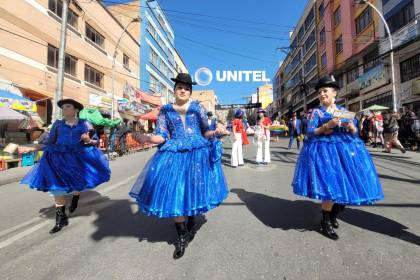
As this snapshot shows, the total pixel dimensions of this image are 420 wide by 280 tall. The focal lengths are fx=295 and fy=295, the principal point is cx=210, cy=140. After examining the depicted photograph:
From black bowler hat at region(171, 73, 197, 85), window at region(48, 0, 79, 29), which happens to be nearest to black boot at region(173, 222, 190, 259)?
black bowler hat at region(171, 73, 197, 85)

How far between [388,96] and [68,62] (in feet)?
73.1

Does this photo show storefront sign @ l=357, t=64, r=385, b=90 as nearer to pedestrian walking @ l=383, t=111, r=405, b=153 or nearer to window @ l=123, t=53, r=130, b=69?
pedestrian walking @ l=383, t=111, r=405, b=153

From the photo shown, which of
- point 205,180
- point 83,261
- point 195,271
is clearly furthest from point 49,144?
point 195,271

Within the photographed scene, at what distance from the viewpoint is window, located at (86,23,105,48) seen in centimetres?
2278

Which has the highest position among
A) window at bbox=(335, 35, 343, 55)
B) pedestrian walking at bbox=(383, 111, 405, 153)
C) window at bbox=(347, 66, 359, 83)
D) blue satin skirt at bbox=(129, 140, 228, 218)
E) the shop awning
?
window at bbox=(335, 35, 343, 55)

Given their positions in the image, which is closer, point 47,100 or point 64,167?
point 64,167

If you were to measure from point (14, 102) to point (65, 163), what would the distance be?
1029cm

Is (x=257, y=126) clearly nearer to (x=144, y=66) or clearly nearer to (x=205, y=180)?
(x=205, y=180)

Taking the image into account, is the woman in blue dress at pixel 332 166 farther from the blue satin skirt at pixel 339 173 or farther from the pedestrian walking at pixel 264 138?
the pedestrian walking at pixel 264 138

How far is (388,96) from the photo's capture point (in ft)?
69.1

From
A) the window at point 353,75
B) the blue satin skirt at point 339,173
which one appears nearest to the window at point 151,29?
the window at point 353,75

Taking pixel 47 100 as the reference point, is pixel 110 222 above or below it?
below

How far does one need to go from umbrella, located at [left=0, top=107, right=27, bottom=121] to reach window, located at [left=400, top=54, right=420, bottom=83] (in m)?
21.3

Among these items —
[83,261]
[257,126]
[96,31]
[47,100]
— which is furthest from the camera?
[96,31]
